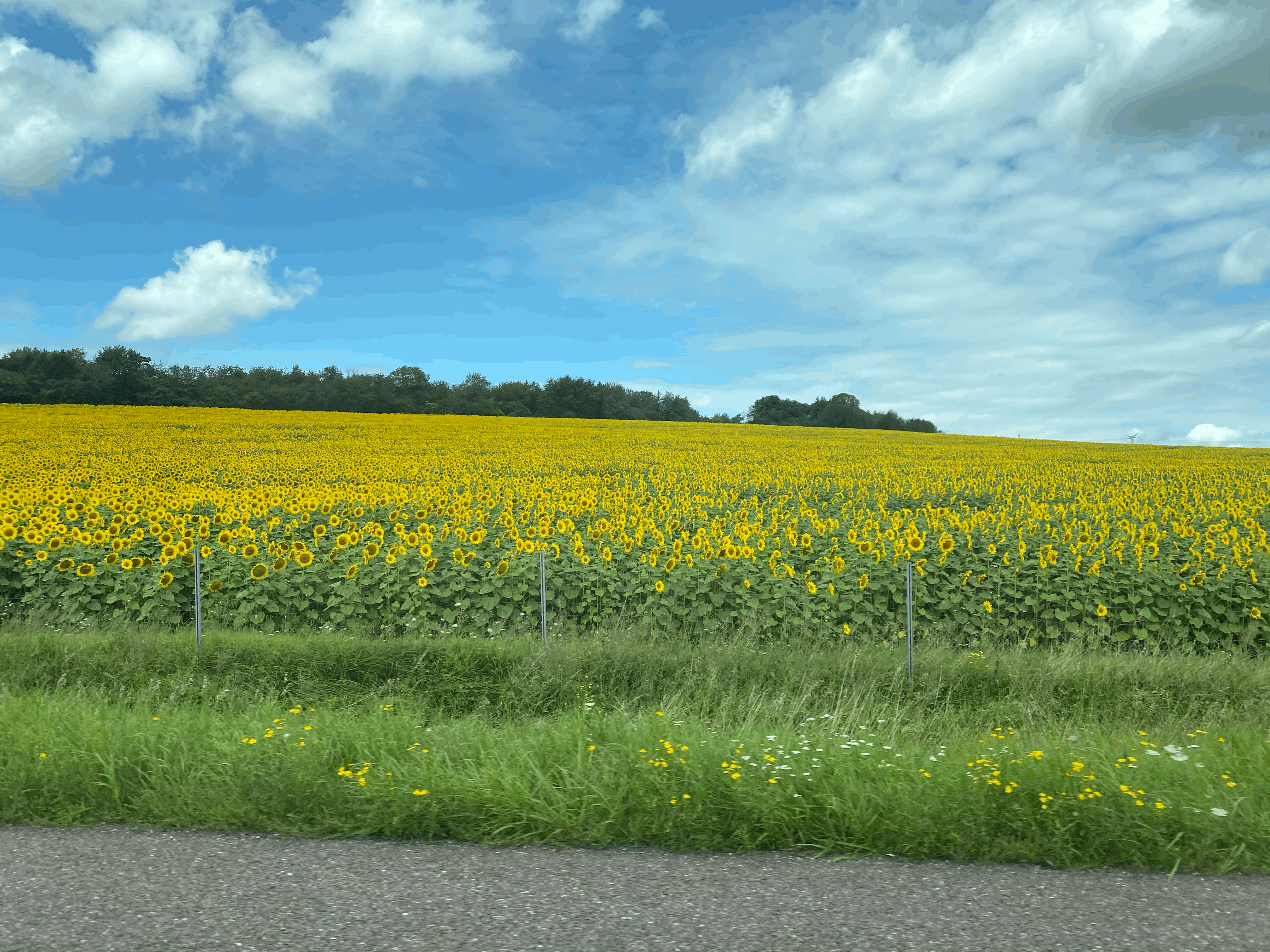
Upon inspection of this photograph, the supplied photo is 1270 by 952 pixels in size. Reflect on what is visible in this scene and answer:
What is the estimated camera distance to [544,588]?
33.5ft

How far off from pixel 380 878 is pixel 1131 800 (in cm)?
391

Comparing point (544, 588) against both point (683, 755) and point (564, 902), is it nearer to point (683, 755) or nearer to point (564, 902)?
point (683, 755)

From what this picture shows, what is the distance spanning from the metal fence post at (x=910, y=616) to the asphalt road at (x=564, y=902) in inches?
186

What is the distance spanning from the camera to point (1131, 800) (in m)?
4.69

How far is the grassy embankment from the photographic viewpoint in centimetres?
455

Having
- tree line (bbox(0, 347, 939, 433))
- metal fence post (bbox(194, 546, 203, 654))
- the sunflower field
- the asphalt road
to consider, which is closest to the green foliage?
tree line (bbox(0, 347, 939, 433))

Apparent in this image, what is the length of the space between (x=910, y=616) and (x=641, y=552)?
4.03 metres

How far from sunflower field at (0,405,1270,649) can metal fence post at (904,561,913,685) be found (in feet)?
0.60

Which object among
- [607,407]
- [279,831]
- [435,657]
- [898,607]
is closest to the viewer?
[279,831]

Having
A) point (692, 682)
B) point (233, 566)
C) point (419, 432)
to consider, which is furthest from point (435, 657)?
point (419, 432)

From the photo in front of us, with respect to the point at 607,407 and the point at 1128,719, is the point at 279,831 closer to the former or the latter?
the point at 1128,719

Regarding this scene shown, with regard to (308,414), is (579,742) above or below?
below

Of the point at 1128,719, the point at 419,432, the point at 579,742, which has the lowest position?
the point at 1128,719

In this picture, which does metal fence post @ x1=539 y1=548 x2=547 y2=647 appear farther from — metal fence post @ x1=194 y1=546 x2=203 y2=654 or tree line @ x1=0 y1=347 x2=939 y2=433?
tree line @ x1=0 y1=347 x2=939 y2=433
